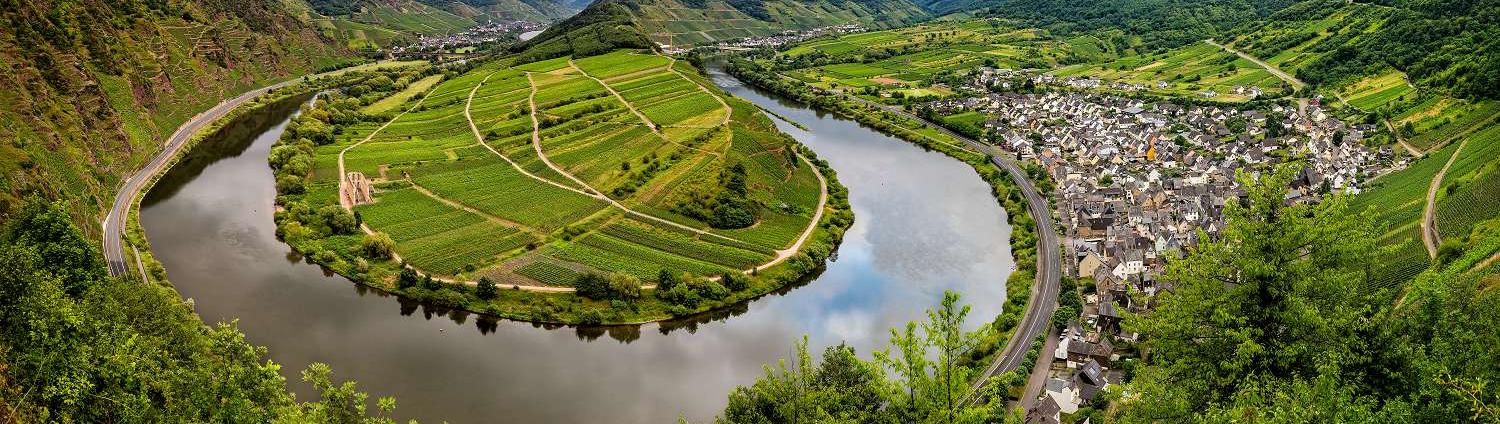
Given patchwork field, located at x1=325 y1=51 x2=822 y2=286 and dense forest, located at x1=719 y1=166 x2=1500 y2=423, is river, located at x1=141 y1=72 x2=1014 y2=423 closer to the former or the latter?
patchwork field, located at x1=325 y1=51 x2=822 y2=286

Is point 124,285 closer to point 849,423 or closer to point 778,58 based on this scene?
point 849,423

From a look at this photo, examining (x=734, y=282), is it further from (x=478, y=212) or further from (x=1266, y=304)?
(x=1266, y=304)

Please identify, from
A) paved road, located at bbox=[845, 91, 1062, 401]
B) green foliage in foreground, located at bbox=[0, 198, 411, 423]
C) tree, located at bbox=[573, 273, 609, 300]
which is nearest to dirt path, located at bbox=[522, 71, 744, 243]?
tree, located at bbox=[573, 273, 609, 300]

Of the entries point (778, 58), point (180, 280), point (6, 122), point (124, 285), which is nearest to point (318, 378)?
point (124, 285)

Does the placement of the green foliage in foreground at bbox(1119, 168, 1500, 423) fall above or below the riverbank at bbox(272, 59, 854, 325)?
above

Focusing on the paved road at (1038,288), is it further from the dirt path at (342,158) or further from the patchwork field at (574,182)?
the dirt path at (342,158)

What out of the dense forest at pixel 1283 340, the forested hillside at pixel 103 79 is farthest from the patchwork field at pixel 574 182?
the dense forest at pixel 1283 340
